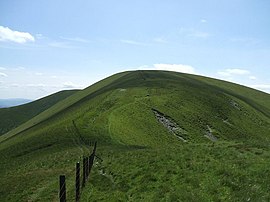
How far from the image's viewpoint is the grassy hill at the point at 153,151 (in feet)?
71.1

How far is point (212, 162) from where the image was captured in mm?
25906

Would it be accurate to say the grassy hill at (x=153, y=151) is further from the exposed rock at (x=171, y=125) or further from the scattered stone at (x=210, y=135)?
the scattered stone at (x=210, y=135)

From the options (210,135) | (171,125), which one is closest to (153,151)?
(171,125)

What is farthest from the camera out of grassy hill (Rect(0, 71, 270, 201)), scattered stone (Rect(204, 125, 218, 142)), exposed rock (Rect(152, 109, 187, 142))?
scattered stone (Rect(204, 125, 218, 142))

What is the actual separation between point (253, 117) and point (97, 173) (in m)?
81.3

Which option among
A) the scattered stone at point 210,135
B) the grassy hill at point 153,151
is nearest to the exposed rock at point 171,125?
the grassy hill at point 153,151

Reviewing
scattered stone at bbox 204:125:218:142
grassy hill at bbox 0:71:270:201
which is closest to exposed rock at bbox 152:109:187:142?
grassy hill at bbox 0:71:270:201

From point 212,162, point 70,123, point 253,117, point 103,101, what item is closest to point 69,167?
point 212,162

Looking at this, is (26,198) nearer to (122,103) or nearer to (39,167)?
(39,167)

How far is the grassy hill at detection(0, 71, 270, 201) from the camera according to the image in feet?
71.1

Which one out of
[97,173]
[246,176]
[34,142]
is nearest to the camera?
[246,176]

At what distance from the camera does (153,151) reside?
36.5 meters

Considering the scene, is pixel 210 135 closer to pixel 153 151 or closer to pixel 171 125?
pixel 171 125

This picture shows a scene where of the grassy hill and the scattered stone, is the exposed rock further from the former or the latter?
the scattered stone
